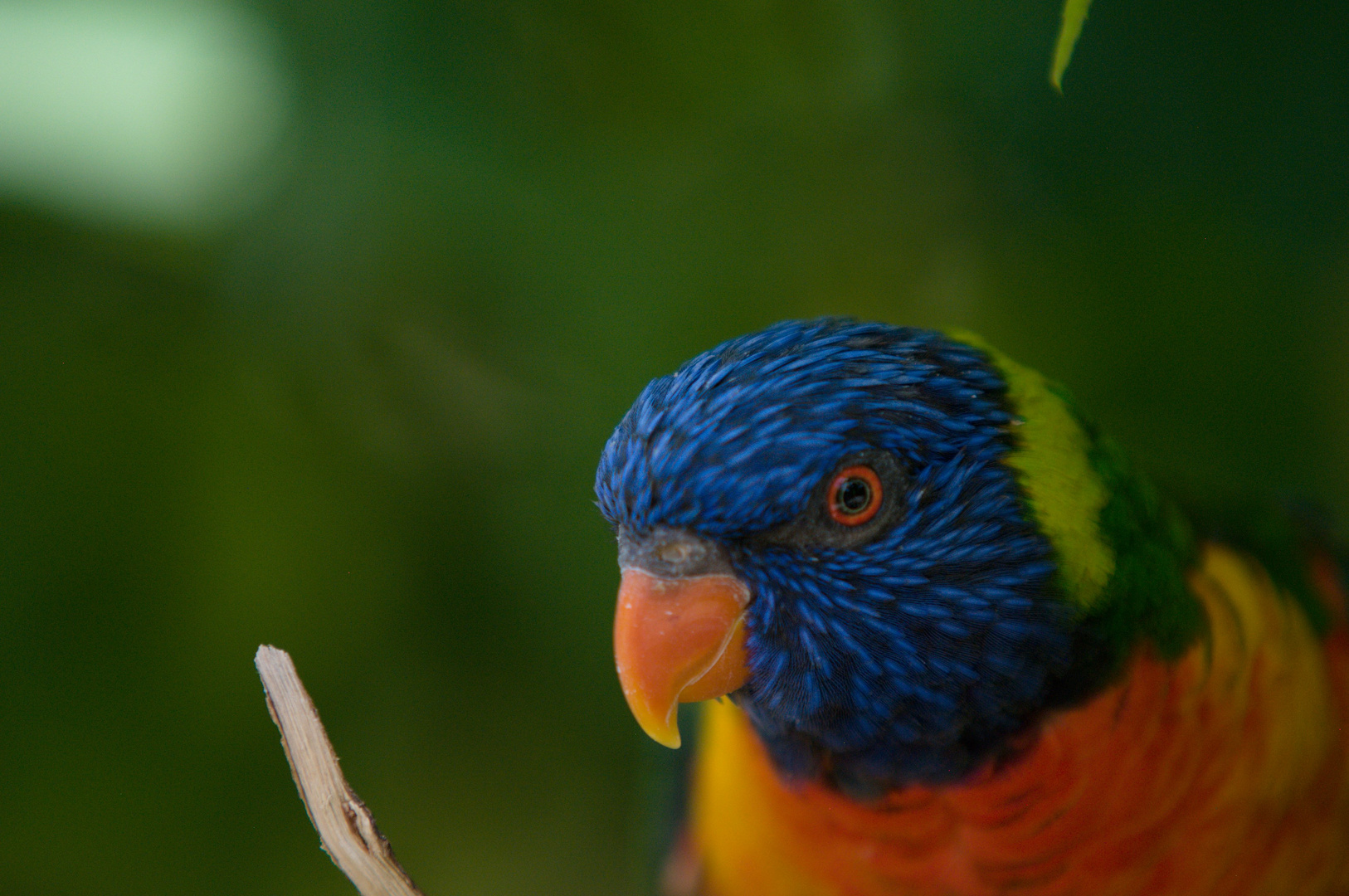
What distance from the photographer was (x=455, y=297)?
232 cm

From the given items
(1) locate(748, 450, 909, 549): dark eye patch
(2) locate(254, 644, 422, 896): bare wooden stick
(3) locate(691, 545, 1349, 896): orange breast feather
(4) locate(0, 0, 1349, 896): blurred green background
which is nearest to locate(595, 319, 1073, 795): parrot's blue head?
A: (1) locate(748, 450, 909, 549): dark eye patch

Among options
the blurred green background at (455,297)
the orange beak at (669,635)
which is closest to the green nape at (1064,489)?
the orange beak at (669,635)

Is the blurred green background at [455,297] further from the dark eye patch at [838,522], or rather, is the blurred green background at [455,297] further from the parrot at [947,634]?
the dark eye patch at [838,522]

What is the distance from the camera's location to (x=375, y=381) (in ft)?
7.53

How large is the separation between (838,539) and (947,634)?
20 centimetres


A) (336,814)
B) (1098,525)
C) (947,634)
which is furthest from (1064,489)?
(336,814)

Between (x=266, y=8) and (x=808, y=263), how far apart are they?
1.42 meters

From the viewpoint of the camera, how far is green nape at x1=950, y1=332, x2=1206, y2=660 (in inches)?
48.4

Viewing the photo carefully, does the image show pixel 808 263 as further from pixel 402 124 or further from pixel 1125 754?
pixel 1125 754

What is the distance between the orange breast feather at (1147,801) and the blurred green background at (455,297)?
0.87 meters

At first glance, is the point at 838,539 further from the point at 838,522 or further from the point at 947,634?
the point at 947,634

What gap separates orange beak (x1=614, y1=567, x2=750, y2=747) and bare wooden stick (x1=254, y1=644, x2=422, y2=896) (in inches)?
13.9

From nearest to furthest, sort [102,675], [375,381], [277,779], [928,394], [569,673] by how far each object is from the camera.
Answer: [928,394] → [102,675] → [277,779] → [375,381] → [569,673]

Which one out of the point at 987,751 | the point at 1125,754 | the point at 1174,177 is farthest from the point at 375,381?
the point at 1174,177
